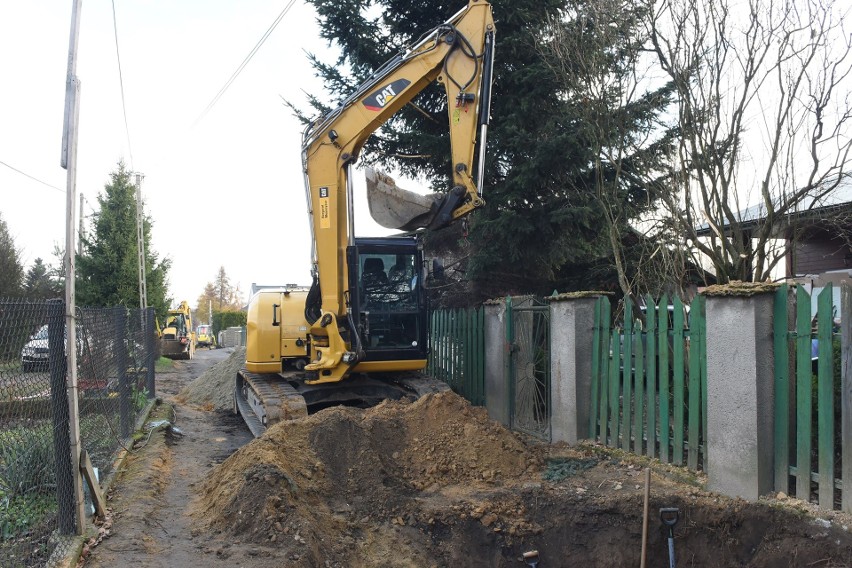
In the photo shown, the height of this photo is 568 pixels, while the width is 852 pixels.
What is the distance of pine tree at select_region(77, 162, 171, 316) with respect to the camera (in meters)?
26.6

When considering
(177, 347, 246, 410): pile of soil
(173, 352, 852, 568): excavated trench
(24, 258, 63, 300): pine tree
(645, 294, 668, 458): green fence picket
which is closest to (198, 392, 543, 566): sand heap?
(173, 352, 852, 568): excavated trench

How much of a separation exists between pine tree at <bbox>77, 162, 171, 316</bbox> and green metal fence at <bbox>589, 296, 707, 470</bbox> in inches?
892

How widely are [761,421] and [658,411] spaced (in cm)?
167

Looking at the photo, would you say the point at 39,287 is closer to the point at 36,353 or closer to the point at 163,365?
the point at 163,365

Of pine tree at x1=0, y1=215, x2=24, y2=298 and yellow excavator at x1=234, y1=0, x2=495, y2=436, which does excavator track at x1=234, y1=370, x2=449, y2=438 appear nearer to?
yellow excavator at x1=234, y1=0, x2=495, y2=436

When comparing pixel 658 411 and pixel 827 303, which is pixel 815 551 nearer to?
pixel 827 303

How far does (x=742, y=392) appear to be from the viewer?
18.6ft

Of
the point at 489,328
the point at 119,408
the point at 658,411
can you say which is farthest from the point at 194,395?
the point at 658,411

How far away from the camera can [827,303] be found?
5203 millimetres

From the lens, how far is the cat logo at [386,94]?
9100 millimetres

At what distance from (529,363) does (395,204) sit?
9.28 feet

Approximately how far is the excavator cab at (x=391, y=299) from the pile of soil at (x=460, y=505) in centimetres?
184

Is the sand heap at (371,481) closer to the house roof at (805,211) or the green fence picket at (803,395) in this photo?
the green fence picket at (803,395)

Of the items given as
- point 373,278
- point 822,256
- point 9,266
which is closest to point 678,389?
point 373,278
